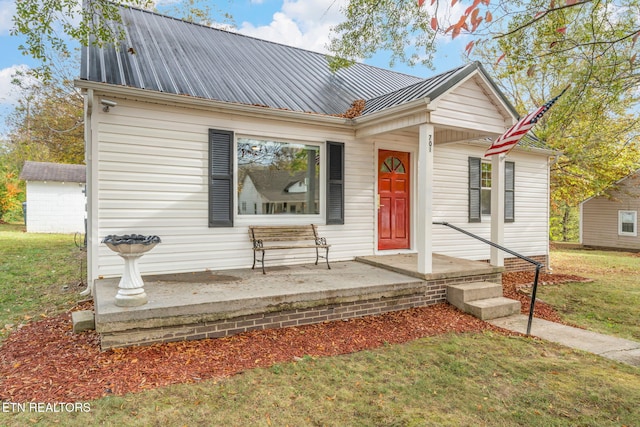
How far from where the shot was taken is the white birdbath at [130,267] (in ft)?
12.0

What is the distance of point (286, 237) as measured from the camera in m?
6.05

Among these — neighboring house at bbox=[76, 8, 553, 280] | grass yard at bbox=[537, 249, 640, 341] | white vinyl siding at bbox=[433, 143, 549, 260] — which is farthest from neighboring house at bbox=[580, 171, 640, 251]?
neighboring house at bbox=[76, 8, 553, 280]

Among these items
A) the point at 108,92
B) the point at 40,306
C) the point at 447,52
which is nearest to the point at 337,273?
the point at 108,92

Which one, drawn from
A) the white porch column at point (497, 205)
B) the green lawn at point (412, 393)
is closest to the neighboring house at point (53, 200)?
the green lawn at point (412, 393)

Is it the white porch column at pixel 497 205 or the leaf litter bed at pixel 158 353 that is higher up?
the white porch column at pixel 497 205

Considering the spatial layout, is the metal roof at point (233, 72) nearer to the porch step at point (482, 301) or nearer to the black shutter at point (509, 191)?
the porch step at point (482, 301)

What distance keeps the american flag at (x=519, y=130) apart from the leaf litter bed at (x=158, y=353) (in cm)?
264

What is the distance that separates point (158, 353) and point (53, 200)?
18632 millimetres

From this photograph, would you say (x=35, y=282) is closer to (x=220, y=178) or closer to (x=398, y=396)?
(x=220, y=178)

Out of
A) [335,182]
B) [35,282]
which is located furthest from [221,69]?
[35,282]

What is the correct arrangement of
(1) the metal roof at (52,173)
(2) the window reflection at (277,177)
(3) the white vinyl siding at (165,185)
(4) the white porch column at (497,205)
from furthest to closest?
(1) the metal roof at (52,173), (4) the white porch column at (497,205), (2) the window reflection at (277,177), (3) the white vinyl siding at (165,185)

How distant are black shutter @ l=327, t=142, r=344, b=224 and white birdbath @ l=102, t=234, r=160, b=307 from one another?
342 cm

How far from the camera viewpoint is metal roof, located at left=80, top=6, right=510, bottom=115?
5.46m

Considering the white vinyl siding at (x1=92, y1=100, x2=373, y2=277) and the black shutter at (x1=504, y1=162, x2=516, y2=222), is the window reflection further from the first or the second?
the black shutter at (x1=504, y1=162, x2=516, y2=222)
